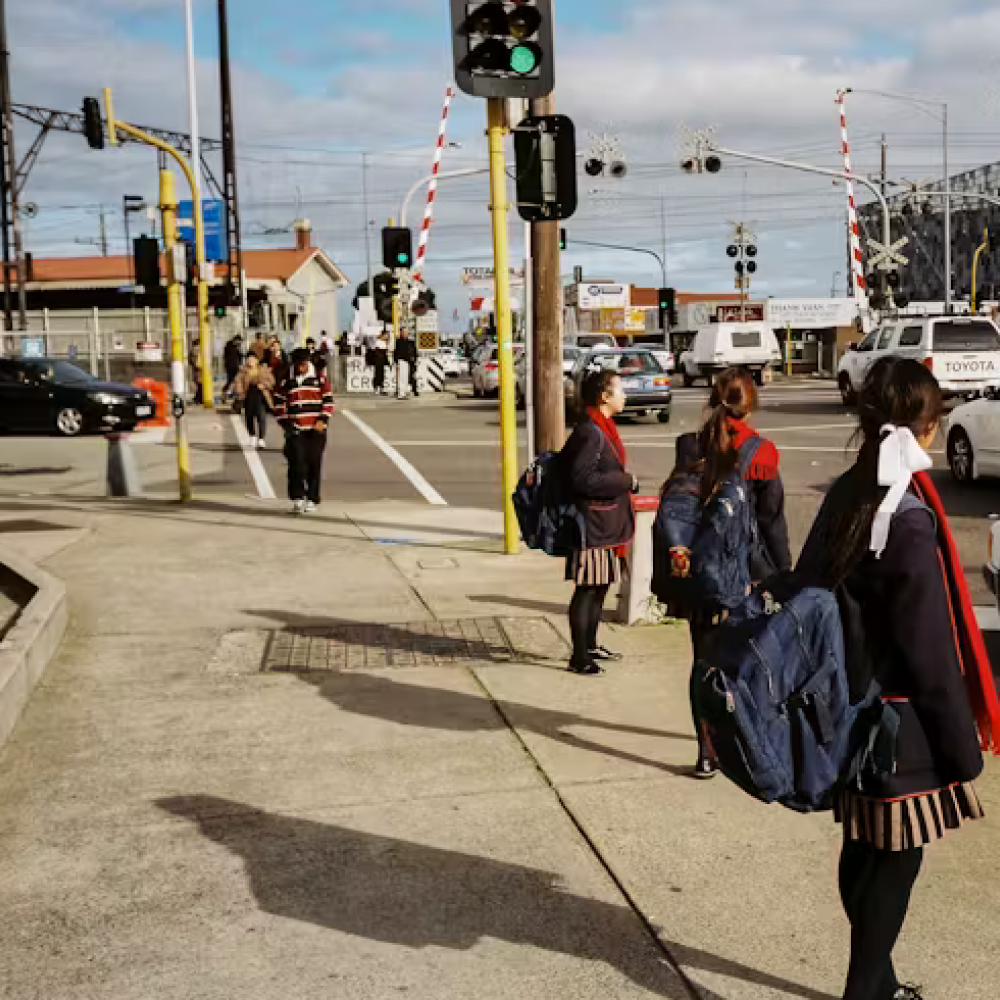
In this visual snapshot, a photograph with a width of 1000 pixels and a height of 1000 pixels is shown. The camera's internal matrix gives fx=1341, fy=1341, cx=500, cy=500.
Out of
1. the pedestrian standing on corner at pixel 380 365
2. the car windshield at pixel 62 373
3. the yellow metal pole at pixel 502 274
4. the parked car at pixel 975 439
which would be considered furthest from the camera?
the pedestrian standing on corner at pixel 380 365

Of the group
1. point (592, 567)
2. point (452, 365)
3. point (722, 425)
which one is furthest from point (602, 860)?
point (452, 365)

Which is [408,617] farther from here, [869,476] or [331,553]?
[869,476]

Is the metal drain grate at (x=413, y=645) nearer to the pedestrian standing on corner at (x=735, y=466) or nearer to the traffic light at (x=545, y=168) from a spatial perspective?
the pedestrian standing on corner at (x=735, y=466)

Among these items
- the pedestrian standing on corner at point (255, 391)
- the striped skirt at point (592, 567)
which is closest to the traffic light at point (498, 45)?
the striped skirt at point (592, 567)

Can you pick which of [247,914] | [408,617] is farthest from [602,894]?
[408,617]

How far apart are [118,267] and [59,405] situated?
41.3 m

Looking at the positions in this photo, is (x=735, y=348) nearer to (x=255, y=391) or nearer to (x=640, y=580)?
(x=255, y=391)

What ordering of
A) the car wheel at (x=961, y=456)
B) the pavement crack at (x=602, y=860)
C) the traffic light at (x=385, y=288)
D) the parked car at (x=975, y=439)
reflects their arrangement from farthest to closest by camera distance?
the traffic light at (x=385, y=288) → the car wheel at (x=961, y=456) → the parked car at (x=975, y=439) → the pavement crack at (x=602, y=860)

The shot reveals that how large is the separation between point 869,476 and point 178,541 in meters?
9.46

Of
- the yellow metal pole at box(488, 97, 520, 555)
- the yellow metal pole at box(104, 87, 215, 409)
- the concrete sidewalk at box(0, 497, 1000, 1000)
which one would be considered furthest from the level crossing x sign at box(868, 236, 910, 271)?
the concrete sidewalk at box(0, 497, 1000, 1000)

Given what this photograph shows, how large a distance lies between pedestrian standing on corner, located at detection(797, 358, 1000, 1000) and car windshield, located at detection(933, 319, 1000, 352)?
21879 millimetres

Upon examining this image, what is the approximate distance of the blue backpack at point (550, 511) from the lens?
683 cm

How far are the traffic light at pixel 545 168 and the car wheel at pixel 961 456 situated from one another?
685 centimetres

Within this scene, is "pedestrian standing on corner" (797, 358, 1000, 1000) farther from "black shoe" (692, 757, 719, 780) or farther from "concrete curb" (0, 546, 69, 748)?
"concrete curb" (0, 546, 69, 748)
